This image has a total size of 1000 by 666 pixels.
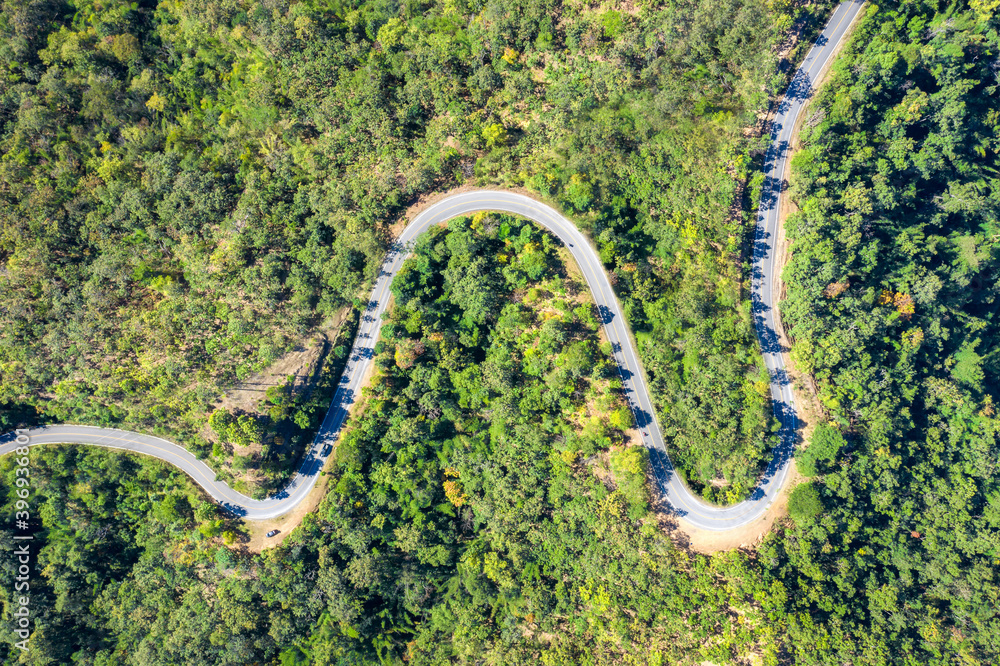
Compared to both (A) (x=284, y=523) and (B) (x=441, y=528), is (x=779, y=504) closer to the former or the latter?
(B) (x=441, y=528)

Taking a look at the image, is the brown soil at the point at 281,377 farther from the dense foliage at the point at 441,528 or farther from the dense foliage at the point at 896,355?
the dense foliage at the point at 896,355

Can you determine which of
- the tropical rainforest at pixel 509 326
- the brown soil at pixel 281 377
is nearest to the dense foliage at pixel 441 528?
the tropical rainforest at pixel 509 326

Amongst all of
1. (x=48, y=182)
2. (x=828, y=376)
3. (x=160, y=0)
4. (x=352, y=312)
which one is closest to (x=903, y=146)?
(x=828, y=376)

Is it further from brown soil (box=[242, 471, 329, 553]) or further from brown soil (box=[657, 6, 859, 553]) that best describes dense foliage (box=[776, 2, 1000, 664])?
brown soil (box=[242, 471, 329, 553])

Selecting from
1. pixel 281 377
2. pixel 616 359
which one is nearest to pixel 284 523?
pixel 281 377

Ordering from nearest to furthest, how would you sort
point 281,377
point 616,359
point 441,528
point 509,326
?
1. point 616,359
2. point 509,326
3. point 281,377
4. point 441,528

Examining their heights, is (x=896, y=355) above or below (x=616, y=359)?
above

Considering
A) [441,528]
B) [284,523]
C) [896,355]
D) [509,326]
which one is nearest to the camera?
[896,355]
